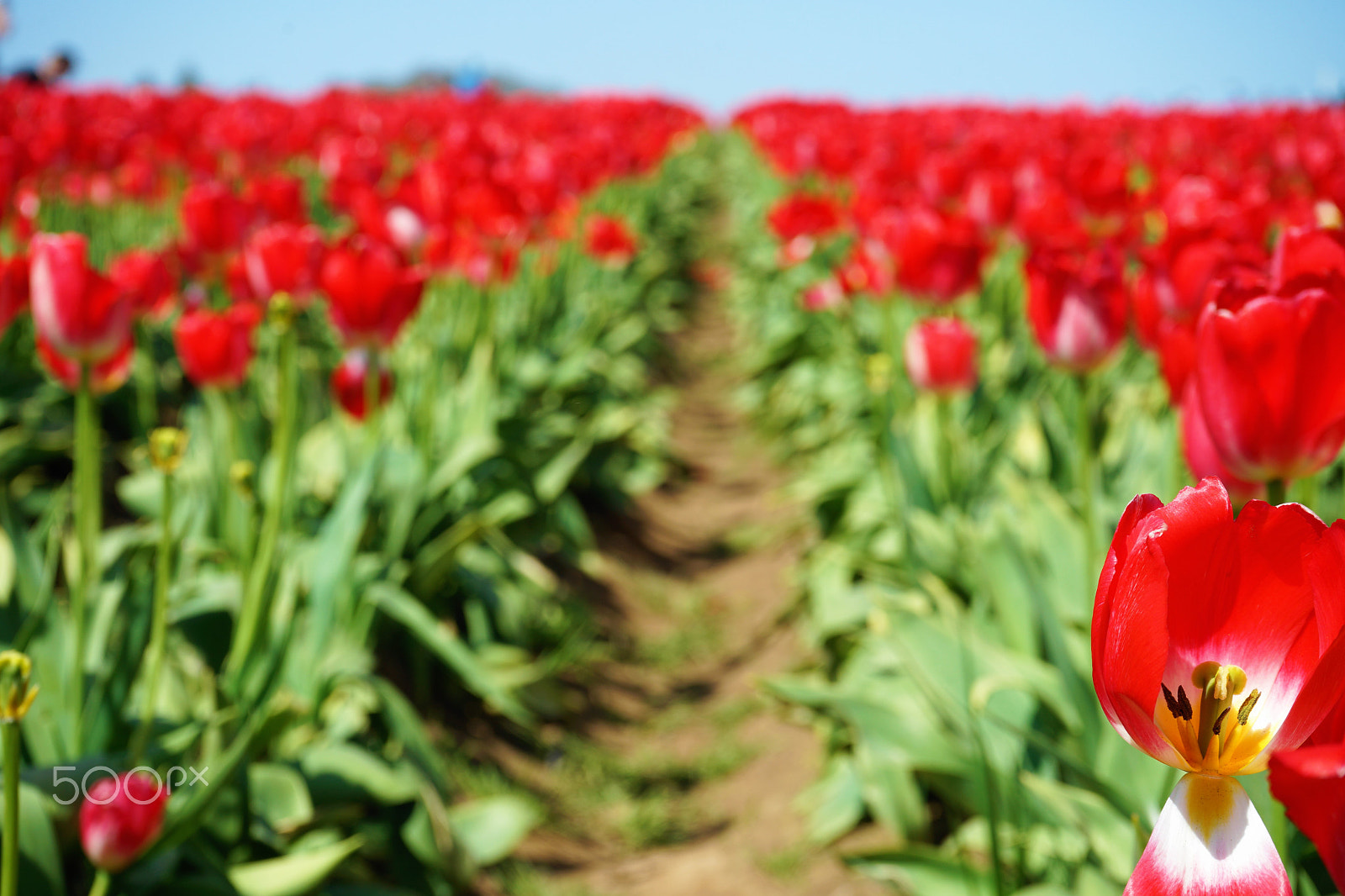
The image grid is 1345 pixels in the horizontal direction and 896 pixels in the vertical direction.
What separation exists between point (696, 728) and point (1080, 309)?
1.85 meters

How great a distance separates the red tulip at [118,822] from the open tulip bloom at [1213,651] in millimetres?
1099

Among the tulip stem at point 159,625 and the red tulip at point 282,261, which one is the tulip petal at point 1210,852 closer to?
the tulip stem at point 159,625

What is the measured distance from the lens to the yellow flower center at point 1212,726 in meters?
0.68

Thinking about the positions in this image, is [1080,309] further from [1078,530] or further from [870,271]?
[870,271]

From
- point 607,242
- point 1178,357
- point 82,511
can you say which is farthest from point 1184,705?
point 607,242

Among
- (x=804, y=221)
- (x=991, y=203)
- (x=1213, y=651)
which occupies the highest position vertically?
(x=991, y=203)

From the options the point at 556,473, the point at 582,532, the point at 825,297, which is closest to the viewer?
the point at 556,473

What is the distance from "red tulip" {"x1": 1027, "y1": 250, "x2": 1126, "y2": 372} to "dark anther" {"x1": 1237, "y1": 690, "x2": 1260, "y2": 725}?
1.38m

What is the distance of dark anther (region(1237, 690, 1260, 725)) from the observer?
2.25ft

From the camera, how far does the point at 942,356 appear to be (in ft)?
8.88

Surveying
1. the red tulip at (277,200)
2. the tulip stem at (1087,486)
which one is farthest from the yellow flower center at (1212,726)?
the red tulip at (277,200)

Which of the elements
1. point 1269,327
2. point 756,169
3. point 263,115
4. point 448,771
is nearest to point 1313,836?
point 1269,327

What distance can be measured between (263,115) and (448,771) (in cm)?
801

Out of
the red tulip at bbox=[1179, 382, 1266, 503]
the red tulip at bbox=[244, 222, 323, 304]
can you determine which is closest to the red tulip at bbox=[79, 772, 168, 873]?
the red tulip at bbox=[1179, 382, 1266, 503]
